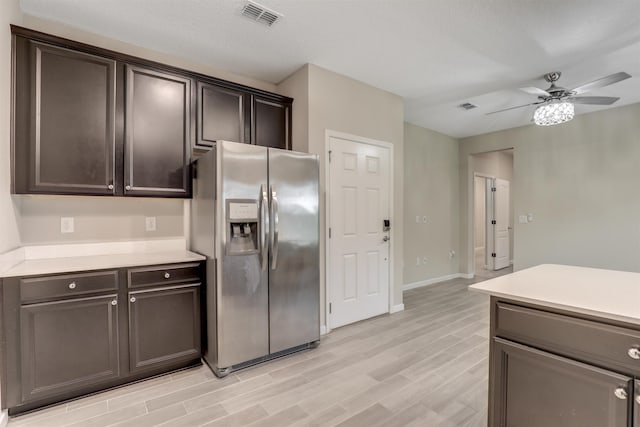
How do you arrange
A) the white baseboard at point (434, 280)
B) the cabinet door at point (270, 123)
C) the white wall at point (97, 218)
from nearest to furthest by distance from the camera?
the white wall at point (97, 218)
the cabinet door at point (270, 123)
the white baseboard at point (434, 280)

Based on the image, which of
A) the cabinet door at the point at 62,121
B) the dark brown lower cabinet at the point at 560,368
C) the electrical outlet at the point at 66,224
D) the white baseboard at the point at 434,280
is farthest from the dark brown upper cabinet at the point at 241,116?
the white baseboard at the point at 434,280

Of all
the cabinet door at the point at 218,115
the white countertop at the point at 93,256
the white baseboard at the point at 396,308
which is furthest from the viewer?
the white baseboard at the point at 396,308

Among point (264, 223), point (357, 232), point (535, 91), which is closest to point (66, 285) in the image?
point (264, 223)

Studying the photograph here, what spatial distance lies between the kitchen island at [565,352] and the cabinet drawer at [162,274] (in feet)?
6.74

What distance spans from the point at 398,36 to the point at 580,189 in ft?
13.0

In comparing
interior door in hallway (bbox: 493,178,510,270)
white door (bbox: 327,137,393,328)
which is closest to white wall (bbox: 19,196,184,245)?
white door (bbox: 327,137,393,328)

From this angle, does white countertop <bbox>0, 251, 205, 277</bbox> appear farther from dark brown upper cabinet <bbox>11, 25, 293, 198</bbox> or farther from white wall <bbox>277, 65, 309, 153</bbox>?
white wall <bbox>277, 65, 309, 153</bbox>

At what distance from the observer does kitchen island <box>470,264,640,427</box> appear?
119 cm

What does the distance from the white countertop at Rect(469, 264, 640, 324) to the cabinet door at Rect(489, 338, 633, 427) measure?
0.86 feet

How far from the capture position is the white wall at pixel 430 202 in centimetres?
505

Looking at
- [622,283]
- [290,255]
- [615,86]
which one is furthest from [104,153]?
[615,86]

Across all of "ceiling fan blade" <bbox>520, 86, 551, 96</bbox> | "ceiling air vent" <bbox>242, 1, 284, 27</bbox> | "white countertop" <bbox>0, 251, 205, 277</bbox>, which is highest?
"ceiling air vent" <bbox>242, 1, 284, 27</bbox>

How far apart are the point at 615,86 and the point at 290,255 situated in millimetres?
4318

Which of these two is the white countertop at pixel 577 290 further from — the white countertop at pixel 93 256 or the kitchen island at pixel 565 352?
the white countertop at pixel 93 256
